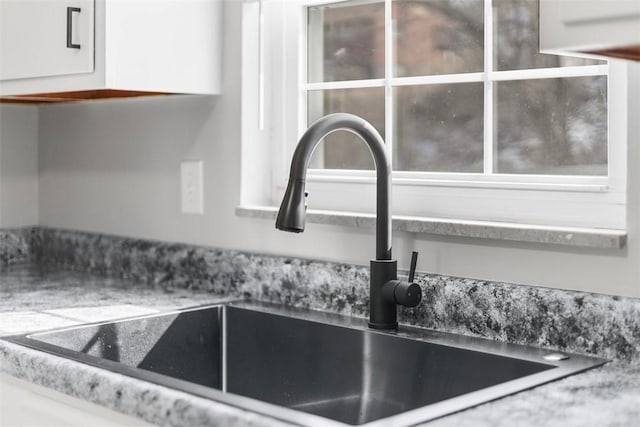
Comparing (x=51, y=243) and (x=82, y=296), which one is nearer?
(x=82, y=296)

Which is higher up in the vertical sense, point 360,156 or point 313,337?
point 360,156

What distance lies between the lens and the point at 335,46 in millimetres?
1926

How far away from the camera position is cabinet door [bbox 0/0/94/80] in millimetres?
1814

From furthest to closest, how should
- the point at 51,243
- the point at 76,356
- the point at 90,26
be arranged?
A: the point at 51,243 < the point at 90,26 < the point at 76,356

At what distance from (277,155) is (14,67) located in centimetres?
63

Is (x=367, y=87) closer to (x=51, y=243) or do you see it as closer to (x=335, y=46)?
(x=335, y=46)

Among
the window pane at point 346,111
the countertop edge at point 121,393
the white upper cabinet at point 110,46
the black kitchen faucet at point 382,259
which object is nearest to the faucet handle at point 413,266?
the black kitchen faucet at point 382,259

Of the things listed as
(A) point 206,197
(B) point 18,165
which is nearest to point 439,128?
(A) point 206,197

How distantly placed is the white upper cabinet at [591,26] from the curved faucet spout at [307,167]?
0.47m

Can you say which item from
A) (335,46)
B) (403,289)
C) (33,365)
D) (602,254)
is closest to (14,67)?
(335,46)

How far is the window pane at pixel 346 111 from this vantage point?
1.83 metres

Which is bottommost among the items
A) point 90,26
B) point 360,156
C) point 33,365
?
point 33,365

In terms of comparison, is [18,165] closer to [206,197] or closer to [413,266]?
[206,197]

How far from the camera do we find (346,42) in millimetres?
1898
